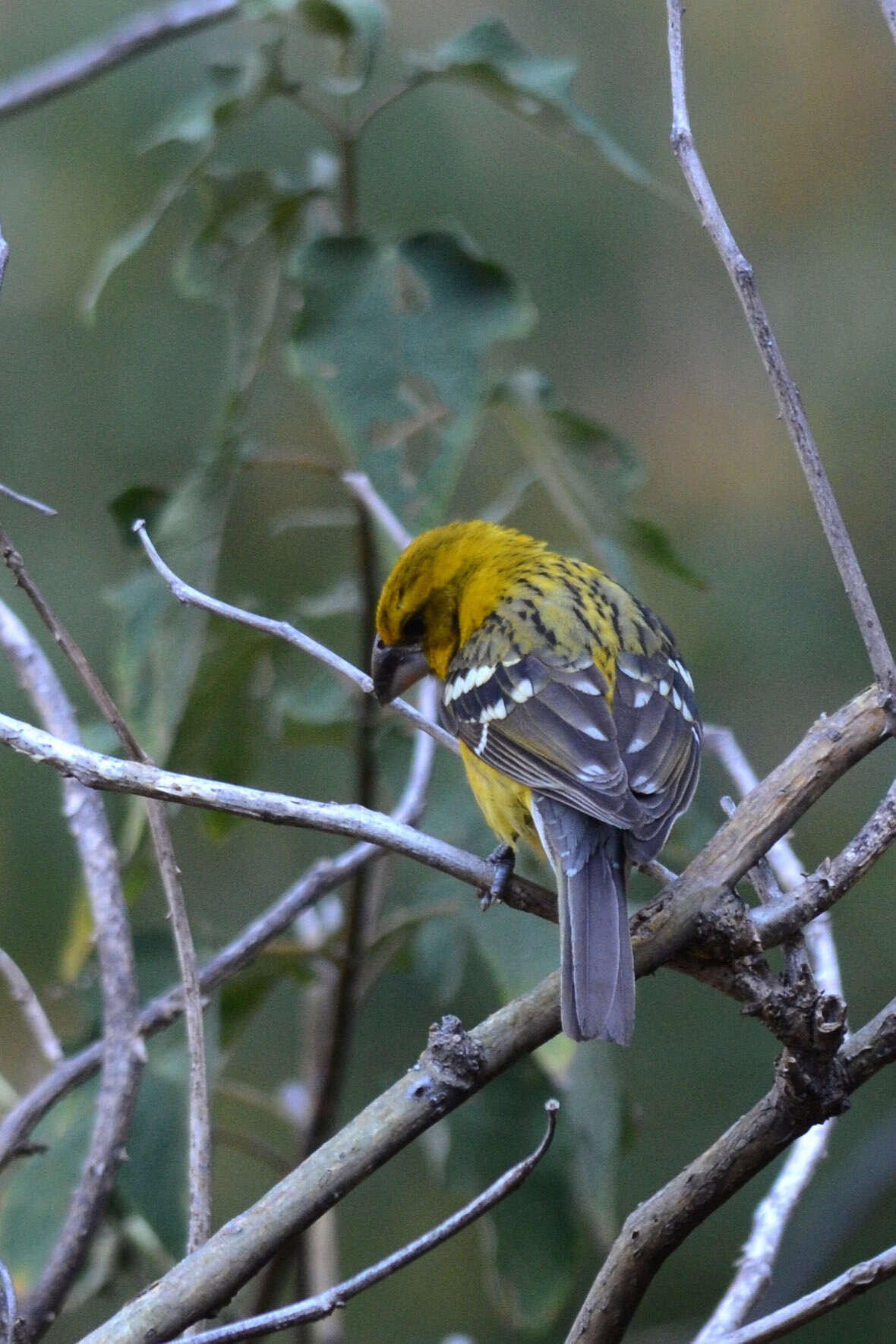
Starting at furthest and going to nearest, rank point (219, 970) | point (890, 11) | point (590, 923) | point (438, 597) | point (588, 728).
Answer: point (438, 597), point (588, 728), point (219, 970), point (590, 923), point (890, 11)

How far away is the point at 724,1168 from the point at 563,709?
53.5 inches

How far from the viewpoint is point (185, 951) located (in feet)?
5.57

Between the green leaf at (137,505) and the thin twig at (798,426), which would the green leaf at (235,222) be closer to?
the green leaf at (137,505)

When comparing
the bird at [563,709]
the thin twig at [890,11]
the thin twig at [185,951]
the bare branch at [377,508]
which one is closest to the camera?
the thin twig at [185,951]

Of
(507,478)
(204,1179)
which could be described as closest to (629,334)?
(507,478)

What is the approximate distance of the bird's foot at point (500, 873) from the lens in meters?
2.03

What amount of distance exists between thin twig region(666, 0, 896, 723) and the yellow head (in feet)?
4.78

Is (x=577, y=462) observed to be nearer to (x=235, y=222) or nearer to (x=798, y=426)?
(x=235, y=222)

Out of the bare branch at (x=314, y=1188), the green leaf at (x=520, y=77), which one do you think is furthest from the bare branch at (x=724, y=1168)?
the green leaf at (x=520, y=77)

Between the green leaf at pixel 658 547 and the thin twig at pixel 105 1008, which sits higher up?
the green leaf at pixel 658 547

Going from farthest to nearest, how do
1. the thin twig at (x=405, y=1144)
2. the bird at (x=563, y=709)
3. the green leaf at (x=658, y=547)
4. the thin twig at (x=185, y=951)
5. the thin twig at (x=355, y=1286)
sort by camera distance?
1. the green leaf at (x=658, y=547)
2. the bird at (x=563, y=709)
3. the thin twig at (x=185, y=951)
4. the thin twig at (x=405, y=1144)
5. the thin twig at (x=355, y=1286)

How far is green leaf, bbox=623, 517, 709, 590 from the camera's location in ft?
9.91

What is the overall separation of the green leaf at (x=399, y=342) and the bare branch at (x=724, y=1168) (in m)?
1.43

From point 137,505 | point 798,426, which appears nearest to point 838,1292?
point 798,426
